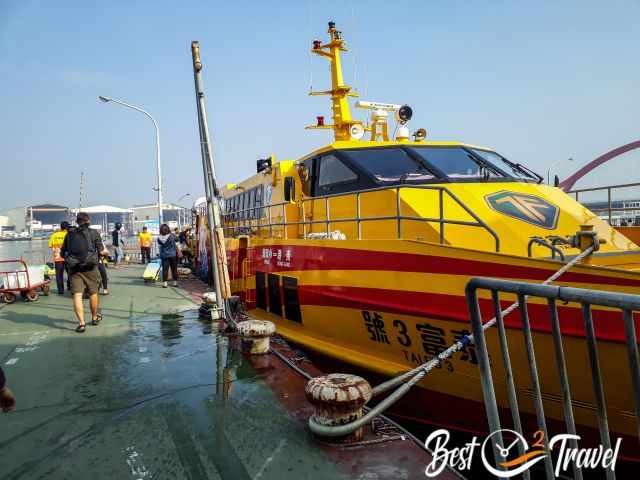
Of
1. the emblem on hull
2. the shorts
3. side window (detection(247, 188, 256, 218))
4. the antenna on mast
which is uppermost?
the antenna on mast

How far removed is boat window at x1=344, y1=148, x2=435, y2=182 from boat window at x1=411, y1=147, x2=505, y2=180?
0.18 metres

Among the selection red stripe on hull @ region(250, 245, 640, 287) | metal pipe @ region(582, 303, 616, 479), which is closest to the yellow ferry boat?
red stripe on hull @ region(250, 245, 640, 287)

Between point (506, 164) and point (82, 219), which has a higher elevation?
point (506, 164)

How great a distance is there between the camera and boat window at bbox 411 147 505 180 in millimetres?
5619

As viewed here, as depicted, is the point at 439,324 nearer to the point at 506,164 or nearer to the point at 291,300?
the point at 291,300

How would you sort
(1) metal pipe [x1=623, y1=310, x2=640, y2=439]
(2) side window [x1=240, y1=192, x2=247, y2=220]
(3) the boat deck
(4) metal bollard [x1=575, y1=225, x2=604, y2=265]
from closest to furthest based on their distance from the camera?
(1) metal pipe [x1=623, y1=310, x2=640, y2=439], (3) the boat deck, (4) metal bollard [x1=575, y1=225, x2=604, y2=265], (2) side window [x1=240, y1=192, x2=247, y2=220]

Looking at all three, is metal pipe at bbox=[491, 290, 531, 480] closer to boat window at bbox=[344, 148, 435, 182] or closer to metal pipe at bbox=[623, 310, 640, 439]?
metal pipe at bbox=[623, 310, 640, 439]

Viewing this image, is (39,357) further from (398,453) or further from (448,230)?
(448,230)

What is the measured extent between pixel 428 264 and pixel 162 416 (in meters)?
2.44

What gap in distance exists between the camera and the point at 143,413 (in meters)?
3.43

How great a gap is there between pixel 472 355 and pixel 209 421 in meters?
Result: 2.08

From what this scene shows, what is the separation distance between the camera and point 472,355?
3580 millimetres

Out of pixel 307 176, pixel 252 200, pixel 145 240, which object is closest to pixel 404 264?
pixel 307 176

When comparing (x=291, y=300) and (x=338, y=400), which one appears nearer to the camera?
(x=338, y=400)
